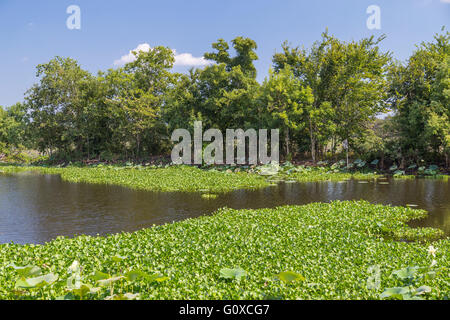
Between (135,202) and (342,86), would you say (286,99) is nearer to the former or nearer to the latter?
(342,86)

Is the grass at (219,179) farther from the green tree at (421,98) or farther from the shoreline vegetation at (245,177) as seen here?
the green tree at (421,98)

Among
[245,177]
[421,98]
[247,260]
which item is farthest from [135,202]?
[421,98]

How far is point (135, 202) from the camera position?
18.2m

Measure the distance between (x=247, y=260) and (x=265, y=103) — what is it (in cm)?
2671

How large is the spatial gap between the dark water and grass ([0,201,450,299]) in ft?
8.80

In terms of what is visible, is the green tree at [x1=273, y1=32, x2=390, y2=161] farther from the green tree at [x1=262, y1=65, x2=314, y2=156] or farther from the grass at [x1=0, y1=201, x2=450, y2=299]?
the grass at [x1=0, y1=201, x2=450, y2=299]

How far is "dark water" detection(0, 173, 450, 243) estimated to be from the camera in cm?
1327

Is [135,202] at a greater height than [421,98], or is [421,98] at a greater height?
[421,98]

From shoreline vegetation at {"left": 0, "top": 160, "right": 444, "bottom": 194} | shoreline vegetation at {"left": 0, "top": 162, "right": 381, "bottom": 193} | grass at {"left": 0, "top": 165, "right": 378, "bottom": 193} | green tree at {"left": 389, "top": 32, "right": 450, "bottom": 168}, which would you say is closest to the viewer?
grass at {"left": 0, "top": 165, "right": 378, "bottom": 193}

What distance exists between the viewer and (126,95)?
42.4 m

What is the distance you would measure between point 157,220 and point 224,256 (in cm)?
628

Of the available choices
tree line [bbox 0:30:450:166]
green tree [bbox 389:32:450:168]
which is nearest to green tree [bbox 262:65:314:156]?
tree line [bbox 0:30:450:166]
